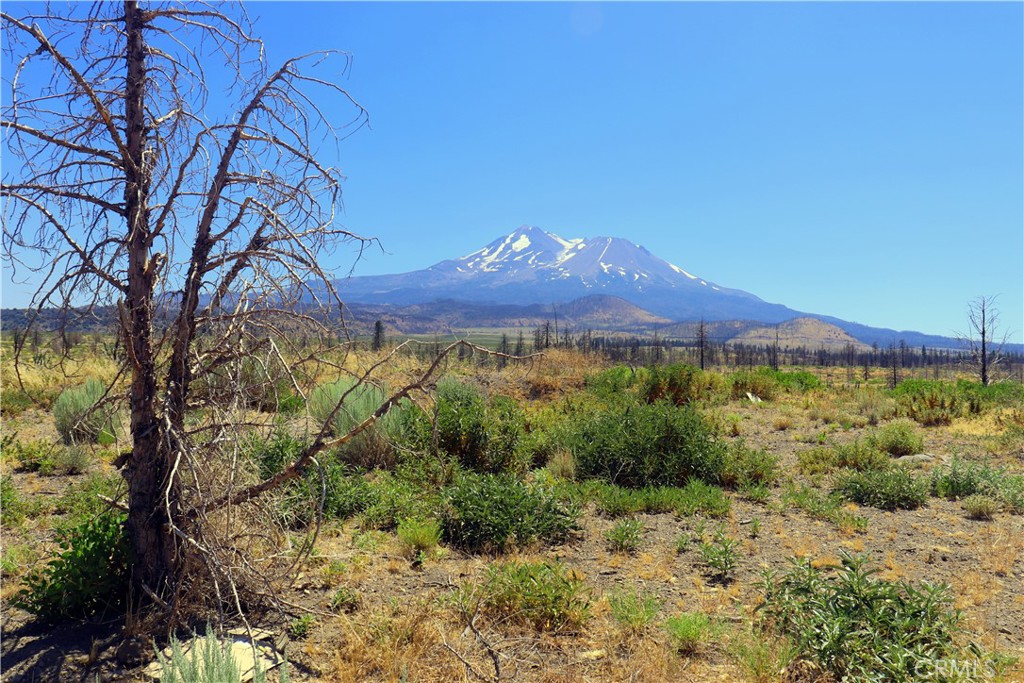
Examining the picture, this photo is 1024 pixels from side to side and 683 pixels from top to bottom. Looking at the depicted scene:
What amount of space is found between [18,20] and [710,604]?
5.76 meters

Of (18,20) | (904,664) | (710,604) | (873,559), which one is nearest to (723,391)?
(873,559)

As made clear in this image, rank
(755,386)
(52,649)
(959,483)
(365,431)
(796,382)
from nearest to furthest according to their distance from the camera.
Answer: (52,649) → (959,483) → (365,431) → (755,386) → (796,382)

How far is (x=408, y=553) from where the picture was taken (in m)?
5.55

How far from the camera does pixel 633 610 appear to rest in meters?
4.30

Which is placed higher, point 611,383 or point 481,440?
point 611,383

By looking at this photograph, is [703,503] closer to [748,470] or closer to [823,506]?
[823,506]

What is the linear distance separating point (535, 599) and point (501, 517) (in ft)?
5.18

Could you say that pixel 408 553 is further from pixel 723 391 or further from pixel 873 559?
pixel 723 391

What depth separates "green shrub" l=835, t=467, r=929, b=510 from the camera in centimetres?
744

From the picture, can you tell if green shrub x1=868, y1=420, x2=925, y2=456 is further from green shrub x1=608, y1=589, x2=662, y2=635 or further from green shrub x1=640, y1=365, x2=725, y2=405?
green shrub x1=608, y1=589, x2=662, y2=635

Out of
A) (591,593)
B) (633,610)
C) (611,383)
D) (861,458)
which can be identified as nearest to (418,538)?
(591,593)

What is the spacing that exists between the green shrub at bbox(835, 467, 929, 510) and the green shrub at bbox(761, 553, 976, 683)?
3470 mm

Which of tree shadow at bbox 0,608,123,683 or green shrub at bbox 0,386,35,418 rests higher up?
green shrub at bbox 0,386,35,418

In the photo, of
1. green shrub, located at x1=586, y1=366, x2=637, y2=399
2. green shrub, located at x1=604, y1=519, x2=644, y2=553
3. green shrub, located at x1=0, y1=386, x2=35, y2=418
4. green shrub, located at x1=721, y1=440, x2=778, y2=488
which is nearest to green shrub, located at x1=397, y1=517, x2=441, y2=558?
green shrub, located at x1=604, y1=519, x2=644, y2=553
